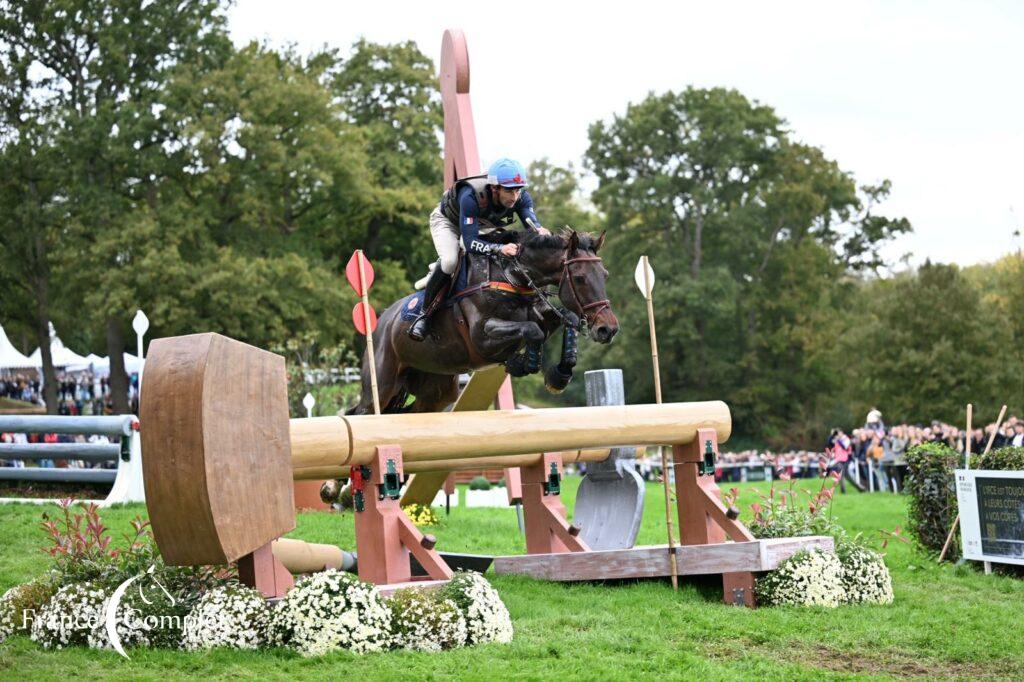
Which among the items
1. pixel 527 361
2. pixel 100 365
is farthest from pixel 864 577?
pixel 100 365

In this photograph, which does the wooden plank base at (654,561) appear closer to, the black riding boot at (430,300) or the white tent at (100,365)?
the black riding boot at (430,300)

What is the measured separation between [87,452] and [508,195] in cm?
854

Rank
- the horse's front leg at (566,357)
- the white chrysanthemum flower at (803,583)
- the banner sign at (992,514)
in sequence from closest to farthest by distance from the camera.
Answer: the horse's front leg at (566,357), the white chrysanthemum flower at (803,583), the banner sign at (992,514)

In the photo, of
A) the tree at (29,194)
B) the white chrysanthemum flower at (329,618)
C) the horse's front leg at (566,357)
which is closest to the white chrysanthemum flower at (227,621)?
the white chrysanthemum flower at (329,618)

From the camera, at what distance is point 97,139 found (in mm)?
26922

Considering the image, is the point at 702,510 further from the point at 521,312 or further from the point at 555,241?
the point at 555,241

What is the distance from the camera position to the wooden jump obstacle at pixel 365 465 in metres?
6.04

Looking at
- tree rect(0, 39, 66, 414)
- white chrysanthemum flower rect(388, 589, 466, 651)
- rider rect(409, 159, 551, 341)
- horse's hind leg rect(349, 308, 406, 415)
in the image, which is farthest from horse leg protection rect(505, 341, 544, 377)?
tree rect(0, 39, 66, 414)

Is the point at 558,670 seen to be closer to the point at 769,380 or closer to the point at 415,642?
the point at 415,642

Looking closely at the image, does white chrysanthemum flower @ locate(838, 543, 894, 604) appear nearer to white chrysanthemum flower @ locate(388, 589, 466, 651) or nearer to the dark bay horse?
the dark bay horse

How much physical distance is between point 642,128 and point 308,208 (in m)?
15.7

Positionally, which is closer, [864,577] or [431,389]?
[864,577]

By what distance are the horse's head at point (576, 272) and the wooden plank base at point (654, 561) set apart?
2.04 m

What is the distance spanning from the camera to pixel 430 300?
789 centimetres
